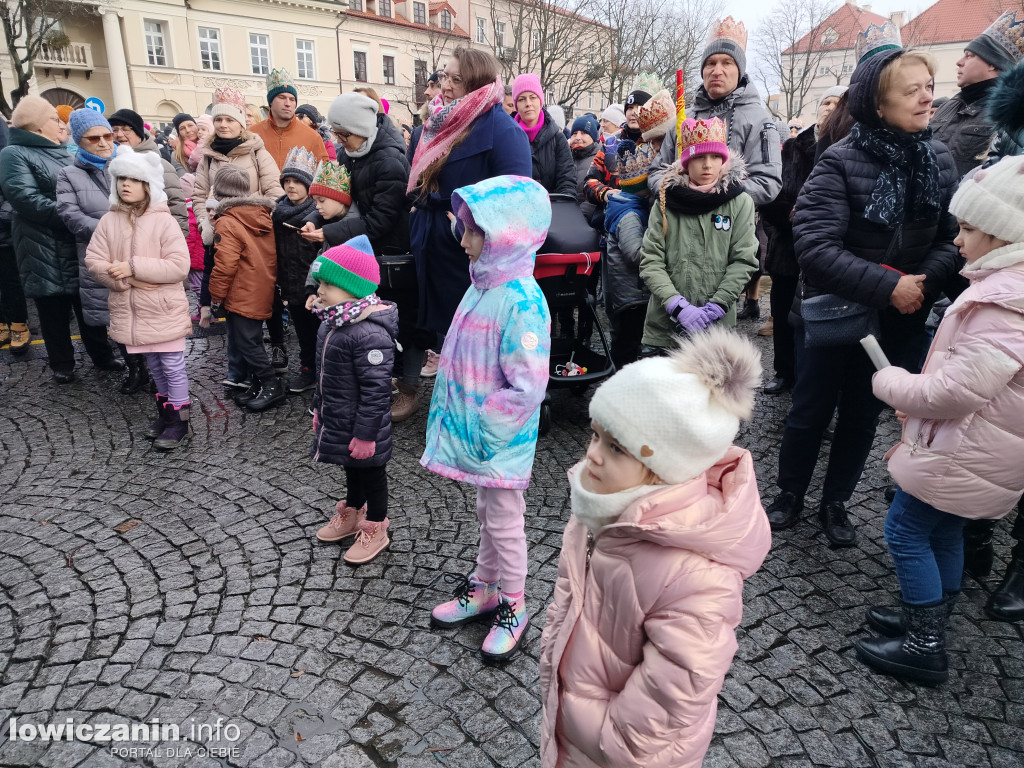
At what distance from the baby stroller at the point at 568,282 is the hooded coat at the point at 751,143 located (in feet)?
2.13

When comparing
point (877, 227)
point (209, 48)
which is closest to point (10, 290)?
point (877, 227)

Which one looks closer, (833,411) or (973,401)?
(973,401)

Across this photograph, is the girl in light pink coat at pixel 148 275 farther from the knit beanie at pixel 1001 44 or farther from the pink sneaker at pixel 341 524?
the knit beanie at pixel 1001 44

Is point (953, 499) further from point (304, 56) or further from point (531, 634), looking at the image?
point (304, 56)

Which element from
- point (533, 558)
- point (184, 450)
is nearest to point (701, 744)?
point (533, 558)

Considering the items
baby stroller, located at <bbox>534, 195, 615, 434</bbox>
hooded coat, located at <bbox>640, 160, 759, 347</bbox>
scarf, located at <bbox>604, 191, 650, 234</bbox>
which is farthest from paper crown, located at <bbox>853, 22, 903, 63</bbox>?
baby stroller, located at <bbox>534, 195, 615, 434</bbox>

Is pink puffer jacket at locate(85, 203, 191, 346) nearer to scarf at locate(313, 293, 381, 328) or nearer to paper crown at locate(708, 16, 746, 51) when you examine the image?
scarf at locate(313, 293, 381, 328)

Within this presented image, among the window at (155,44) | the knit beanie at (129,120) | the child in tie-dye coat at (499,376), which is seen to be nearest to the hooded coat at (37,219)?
the knit beanie at (129,120)

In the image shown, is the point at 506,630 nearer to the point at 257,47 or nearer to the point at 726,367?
the point at 726,367

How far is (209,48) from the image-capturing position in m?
34.0

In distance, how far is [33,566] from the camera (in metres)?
3.29

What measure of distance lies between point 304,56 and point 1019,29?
4054cm

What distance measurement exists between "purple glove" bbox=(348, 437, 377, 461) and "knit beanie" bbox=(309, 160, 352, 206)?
2.38 meters

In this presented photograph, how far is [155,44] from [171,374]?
120 ft
